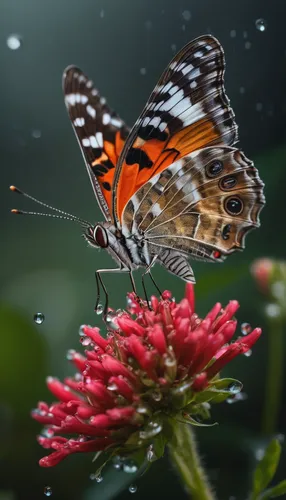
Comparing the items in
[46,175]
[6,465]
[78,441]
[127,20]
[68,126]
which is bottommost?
[6,465]

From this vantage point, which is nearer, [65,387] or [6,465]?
[65,387]

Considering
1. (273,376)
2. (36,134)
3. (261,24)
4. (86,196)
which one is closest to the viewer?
(273,376)

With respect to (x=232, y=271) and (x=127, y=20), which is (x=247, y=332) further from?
(x=127, y=20)

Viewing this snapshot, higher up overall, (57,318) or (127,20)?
(127,20)

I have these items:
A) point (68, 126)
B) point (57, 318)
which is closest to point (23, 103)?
point (68, 126)

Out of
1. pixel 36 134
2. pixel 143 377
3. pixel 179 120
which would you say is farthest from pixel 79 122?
pixel 36 134

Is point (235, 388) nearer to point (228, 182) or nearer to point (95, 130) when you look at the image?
point (228, 182)

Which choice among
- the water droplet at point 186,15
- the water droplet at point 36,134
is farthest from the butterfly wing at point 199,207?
the water droplet at point 36,134
